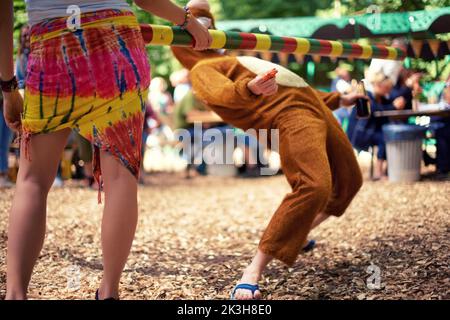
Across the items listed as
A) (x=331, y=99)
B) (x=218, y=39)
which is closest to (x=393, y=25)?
(x=331, y=99)

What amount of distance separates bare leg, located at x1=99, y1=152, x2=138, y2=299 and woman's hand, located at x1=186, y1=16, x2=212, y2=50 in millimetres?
638

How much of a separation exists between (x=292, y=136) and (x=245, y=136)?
7000mm

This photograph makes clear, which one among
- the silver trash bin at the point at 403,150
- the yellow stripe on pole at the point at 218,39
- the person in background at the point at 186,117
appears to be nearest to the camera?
the yellow stripe on pole at the point at 218,39

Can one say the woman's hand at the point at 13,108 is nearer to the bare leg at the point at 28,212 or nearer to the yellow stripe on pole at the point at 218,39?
the bare leg at the point at 28,212

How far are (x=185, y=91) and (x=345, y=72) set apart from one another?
240 cm

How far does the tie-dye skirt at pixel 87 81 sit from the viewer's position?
6.69 ft

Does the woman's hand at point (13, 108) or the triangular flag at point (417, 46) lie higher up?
the triangular flag at point (417, 46)

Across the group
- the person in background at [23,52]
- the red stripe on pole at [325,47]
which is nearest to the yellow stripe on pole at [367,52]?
the red stripe on pole at [325,47]

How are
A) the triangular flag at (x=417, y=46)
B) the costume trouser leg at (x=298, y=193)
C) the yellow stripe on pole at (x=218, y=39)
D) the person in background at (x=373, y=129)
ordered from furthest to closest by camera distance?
the person in background at (x=373, y=129) < the triangular flag at (x=417, y=46) < the yellow stripe on pole at (x=218, y=39) < the costume trouser leg at (x=298, y=193)

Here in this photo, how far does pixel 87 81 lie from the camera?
2.04 metres

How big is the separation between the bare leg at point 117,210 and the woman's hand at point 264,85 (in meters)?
0.77

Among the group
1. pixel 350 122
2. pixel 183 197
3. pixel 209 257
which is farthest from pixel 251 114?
pixel 350 122
